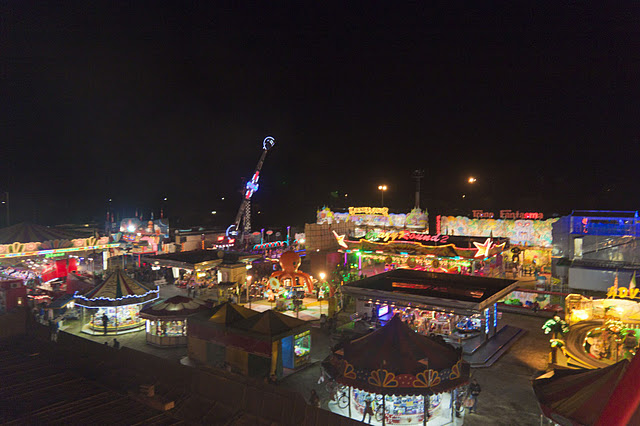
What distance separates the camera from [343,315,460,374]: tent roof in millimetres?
11414

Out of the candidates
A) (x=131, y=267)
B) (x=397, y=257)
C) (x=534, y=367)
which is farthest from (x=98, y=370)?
(x=131, y=267)

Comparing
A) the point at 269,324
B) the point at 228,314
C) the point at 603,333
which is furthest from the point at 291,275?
the point at 603,333

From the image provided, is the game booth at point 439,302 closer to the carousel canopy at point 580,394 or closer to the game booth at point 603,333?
the game booth at point 603,333

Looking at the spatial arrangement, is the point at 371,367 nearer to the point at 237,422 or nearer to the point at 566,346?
the point at 237,422

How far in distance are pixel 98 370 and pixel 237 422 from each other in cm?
569

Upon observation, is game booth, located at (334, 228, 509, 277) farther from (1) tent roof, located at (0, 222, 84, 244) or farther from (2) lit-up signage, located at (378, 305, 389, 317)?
(1) tent roof, located at (0, 222, 84, 244)

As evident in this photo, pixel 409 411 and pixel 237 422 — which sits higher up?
pixel 237 422

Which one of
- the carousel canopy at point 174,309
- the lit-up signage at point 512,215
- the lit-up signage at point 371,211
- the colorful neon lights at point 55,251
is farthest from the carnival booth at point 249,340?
the lit-up signage at point 371,211

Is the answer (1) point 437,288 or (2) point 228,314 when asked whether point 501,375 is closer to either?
(1) point 437,288

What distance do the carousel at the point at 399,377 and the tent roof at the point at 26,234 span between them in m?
29.8

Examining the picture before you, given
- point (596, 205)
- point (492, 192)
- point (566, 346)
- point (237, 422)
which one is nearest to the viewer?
point (237, 422)

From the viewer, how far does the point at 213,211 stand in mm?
104438

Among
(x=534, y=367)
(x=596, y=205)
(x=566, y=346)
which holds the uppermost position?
(x=596, y=205)

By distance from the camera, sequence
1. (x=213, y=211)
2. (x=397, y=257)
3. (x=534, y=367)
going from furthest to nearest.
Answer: (x=213, y=211), (x=397, y=257), (x=534, y=367)
